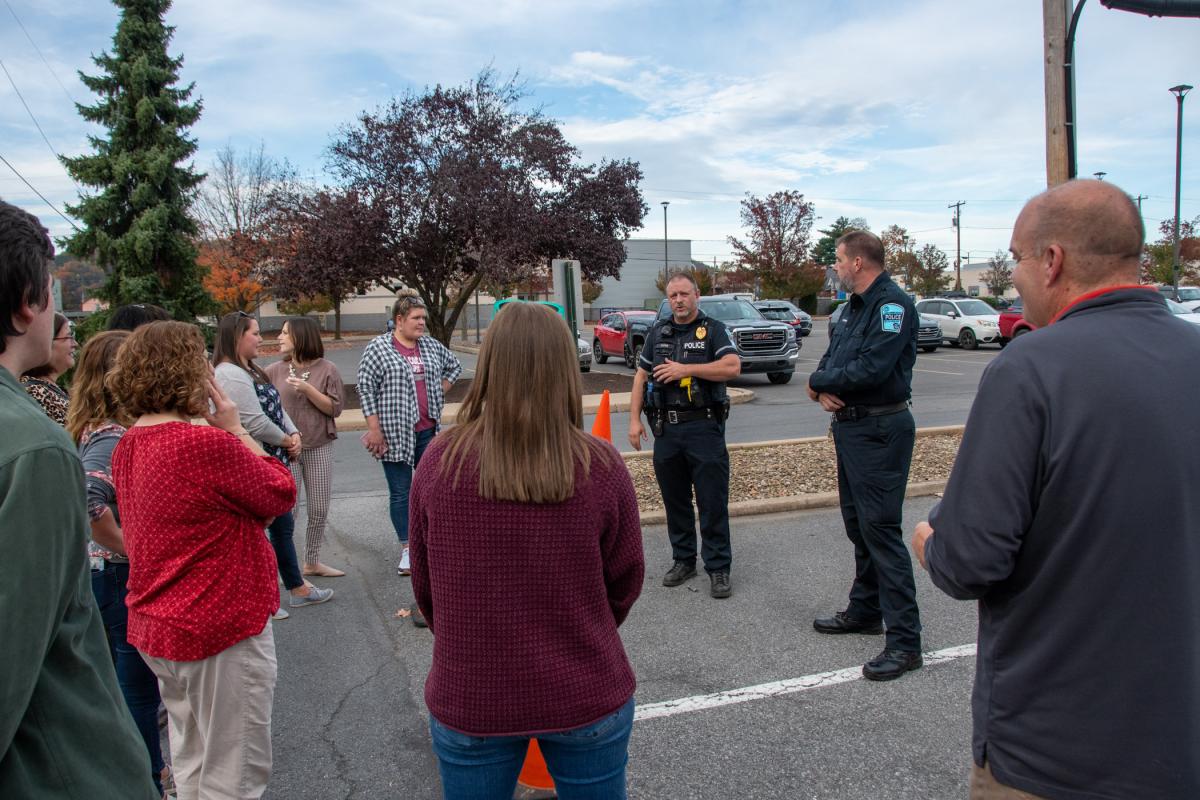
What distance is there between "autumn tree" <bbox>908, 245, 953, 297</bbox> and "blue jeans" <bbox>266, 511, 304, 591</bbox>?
6234cm

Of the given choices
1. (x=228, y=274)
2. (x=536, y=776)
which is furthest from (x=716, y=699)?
(x=228, y=274)

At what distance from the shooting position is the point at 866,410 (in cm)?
404

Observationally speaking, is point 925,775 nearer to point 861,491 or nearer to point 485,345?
point 861,491

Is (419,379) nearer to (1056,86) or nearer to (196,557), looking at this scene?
(196,557)

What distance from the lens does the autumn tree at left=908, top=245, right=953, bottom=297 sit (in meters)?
60.5

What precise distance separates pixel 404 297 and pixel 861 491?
3.26m

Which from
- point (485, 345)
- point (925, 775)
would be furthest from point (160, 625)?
point (925, 775)

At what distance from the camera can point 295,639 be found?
451 centimetres

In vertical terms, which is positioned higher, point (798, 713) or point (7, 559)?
point (7, 559)

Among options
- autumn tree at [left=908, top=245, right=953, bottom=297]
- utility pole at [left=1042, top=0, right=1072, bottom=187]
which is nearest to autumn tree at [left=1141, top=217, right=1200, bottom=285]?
autumn tree at [left=908, top=245, right=953, bottom=297]

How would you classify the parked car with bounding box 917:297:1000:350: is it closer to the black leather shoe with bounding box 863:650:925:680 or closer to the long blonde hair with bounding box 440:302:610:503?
the black leather shoe with bounding box 863:650:925:680

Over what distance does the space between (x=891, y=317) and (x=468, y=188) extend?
11407 mm

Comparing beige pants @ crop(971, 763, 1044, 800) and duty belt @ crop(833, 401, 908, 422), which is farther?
duty belt @ crop(833, 401, 908, 422)

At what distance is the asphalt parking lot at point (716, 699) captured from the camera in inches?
122
